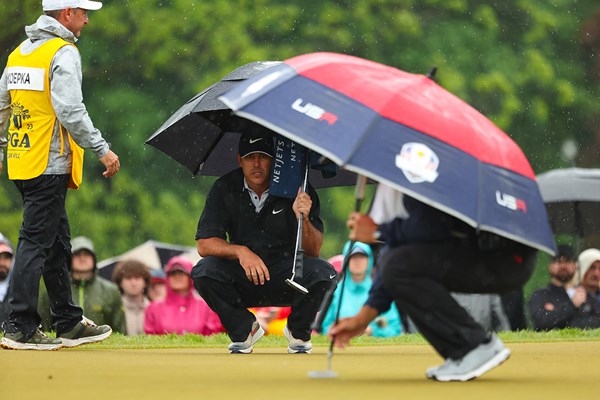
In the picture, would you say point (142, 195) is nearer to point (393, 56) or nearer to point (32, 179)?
point (393, 56)

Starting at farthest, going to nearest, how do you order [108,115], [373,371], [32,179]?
[108,115] → [32,179] → [373,371]

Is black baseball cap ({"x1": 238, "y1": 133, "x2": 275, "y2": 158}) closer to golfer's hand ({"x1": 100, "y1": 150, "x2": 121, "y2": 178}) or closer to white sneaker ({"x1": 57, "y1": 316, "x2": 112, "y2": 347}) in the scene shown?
golfer's hand ({"x1": 100, "y1": 150, "x2": 121, "y2": 178})

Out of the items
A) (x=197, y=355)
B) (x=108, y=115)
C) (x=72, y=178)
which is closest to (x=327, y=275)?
(x=197, y=355)

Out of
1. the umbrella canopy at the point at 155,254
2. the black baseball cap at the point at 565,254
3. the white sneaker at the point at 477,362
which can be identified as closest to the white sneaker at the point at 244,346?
the white sneaker at the point at 477,362

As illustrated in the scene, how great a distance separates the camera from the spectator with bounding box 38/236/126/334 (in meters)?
14.4

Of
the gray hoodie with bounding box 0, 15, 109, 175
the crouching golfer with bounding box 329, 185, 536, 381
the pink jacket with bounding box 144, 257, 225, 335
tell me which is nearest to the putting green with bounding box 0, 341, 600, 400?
the crouching golfer with bounding box 329, 185, 536, 381

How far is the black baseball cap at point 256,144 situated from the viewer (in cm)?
1023

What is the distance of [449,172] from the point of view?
7.18 m

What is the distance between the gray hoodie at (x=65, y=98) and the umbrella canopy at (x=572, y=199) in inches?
300

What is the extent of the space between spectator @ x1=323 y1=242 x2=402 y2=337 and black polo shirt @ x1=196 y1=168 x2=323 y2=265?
11.4 feet

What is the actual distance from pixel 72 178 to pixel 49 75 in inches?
26.4

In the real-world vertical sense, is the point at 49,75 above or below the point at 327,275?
above

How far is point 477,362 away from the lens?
7.53 metres

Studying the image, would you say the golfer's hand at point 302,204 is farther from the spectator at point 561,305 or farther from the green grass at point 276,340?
the spectator at point 561,305
